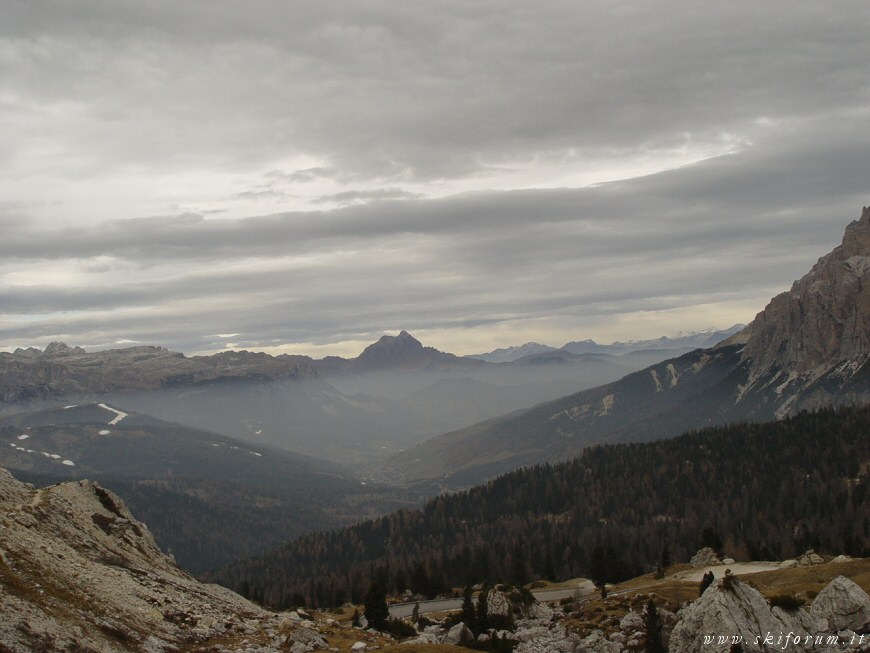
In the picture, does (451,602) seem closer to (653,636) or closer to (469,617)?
(469,617)

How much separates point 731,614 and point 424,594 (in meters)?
88.5

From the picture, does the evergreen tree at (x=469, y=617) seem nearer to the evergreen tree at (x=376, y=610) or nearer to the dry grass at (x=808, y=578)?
the evergreen tree at (x=376, y=610)

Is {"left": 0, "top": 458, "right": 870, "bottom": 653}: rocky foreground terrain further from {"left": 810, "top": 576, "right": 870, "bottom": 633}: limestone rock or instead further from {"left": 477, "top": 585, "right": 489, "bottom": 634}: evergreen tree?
{"left": 477, "top": 585, "right": 489, "bottom": 634}: evergreen tree

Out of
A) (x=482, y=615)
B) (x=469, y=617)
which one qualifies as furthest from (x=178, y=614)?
(x=482, y=615)

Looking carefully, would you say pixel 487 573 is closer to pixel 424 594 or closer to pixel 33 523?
pixel 424 594

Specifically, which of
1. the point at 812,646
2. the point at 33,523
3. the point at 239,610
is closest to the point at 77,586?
the point at 33,523

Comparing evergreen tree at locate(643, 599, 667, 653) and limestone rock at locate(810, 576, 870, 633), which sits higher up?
limestone rock at locate(810, 576, 870, 633)

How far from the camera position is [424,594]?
15525cm

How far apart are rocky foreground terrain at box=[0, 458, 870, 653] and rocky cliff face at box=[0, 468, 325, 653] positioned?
0.16 m

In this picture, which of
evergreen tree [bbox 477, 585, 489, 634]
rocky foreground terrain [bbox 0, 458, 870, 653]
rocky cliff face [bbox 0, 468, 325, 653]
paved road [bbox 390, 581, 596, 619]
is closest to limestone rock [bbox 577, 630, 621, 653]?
rocky foreground terrain [bbox 0, 458, 870, 653]

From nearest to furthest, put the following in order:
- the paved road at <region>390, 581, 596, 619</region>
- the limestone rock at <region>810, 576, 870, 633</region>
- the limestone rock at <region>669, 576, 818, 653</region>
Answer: the limestone rock at <region>669, 576, 818, 653</region> < the limestone rock at <region>810, 576, 870, 633</region> < the paved road at <region>390, 581, 596, 619</region>

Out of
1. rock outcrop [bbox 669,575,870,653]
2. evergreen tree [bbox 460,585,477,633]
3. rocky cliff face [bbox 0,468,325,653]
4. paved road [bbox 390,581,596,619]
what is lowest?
paved road [bbox 390,581,596,619]

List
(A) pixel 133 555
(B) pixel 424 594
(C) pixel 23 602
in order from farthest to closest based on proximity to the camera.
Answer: (B) pixel 424 594 < (A) pixel 133 555 < (C) pixel 23 602

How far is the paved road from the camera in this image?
437 ft
